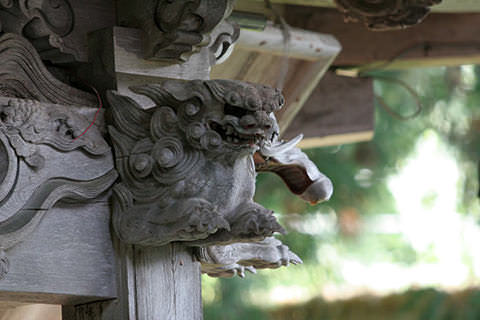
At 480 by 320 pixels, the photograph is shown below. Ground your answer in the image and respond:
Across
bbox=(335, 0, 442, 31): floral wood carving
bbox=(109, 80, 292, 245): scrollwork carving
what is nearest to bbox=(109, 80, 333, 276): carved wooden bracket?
bbox=(109, 80, 292, 245): scrollwork carving

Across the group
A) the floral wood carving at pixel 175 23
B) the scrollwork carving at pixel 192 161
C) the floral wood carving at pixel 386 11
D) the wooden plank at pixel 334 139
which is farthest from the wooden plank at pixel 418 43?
the scrollwork carving at pixel 192 161

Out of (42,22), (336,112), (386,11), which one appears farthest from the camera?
(336,112)

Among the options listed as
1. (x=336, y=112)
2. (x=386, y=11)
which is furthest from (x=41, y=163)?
(x=336, y=112)

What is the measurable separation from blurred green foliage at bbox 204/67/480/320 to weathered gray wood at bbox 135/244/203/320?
4232 mm

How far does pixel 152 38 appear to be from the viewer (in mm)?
1681

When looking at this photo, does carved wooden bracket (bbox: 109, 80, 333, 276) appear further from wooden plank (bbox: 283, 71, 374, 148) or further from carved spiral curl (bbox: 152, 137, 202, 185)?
wooden plank (bbox: 283, 71, 374, 148)

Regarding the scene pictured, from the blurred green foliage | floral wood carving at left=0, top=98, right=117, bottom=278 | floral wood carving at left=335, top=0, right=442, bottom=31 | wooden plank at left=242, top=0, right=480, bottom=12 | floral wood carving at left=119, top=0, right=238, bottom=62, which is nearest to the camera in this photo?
floral wood carving at left=0, top=98, right=117, bottom=278

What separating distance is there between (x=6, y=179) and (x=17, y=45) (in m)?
0.25

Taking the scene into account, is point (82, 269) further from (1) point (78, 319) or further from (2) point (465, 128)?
(2) point (465, 128)

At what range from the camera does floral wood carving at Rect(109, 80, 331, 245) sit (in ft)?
5.08

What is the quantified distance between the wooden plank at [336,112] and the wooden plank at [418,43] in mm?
72

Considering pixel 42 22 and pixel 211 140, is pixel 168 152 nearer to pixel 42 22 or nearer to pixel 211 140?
pixel 211 140

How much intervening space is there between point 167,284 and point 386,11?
80 centimetres

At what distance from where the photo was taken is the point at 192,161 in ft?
5.22
